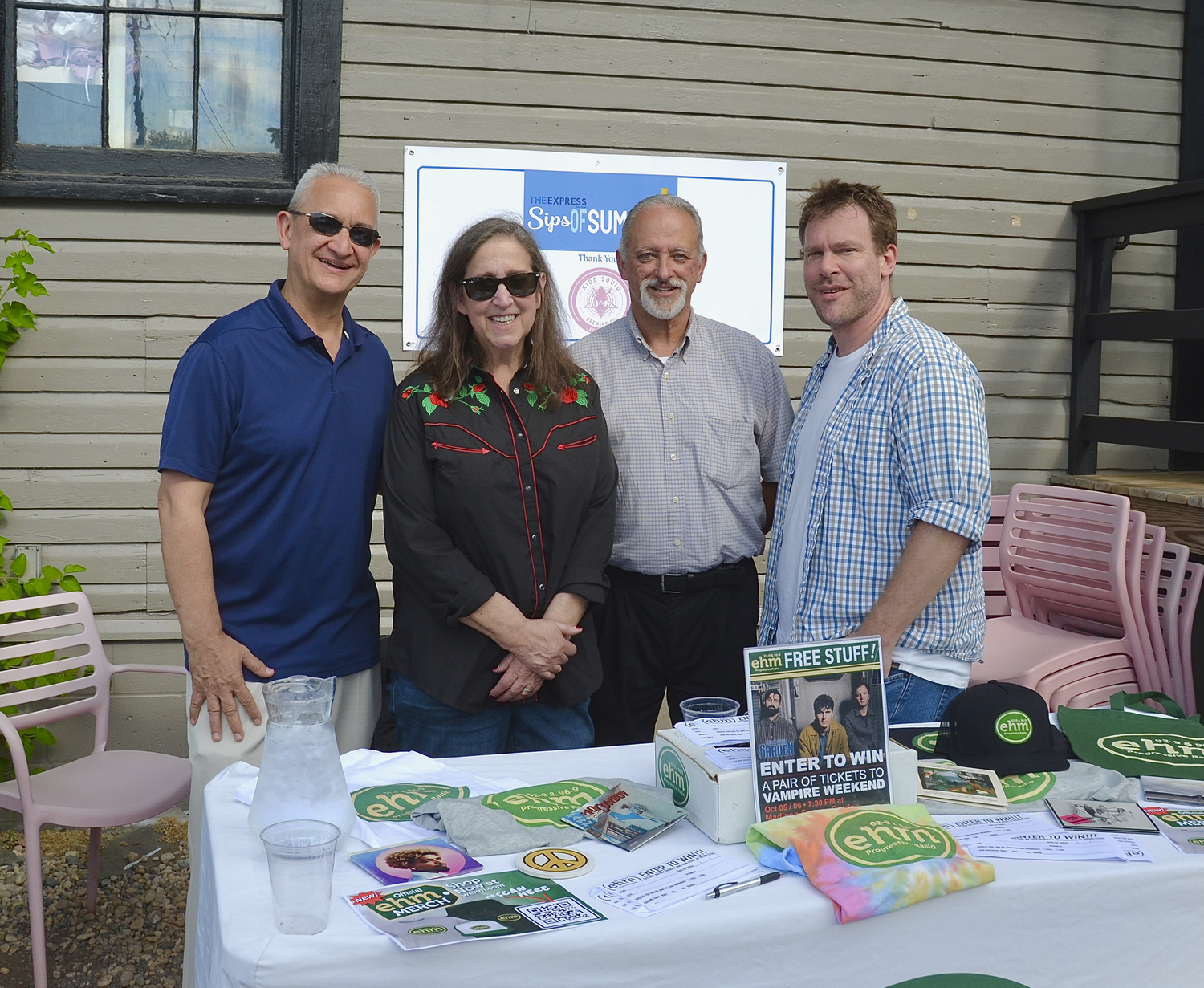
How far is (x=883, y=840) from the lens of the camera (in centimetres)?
148

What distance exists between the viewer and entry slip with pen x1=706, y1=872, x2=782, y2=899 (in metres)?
1.39

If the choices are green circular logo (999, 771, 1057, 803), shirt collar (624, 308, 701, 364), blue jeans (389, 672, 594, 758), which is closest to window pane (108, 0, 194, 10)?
shirt collar (624, 308, 701, 364)

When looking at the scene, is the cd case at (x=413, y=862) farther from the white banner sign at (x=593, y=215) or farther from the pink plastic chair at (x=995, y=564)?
the pink plastic chair at (x=995, y=564)

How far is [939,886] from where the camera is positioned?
4.59 feet

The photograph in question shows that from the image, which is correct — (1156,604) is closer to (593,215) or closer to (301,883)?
(593,215)

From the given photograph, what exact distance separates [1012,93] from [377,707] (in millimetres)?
3608

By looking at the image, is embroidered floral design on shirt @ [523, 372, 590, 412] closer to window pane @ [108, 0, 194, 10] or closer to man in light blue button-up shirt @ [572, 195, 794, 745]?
man in light blue button-up shirt @ [572, 195, 794, 745]

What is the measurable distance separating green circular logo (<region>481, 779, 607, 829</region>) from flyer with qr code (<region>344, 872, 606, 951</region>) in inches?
7.2

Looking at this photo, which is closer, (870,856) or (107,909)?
(870,856)

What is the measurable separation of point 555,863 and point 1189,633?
3.00 m

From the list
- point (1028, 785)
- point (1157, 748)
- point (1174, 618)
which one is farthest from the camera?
point (1174, 618)

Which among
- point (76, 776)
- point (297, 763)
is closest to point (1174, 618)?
point (297, 763)

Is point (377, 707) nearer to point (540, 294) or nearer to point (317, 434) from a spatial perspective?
point (317, 434)

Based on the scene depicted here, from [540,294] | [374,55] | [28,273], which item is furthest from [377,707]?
[374,55]
